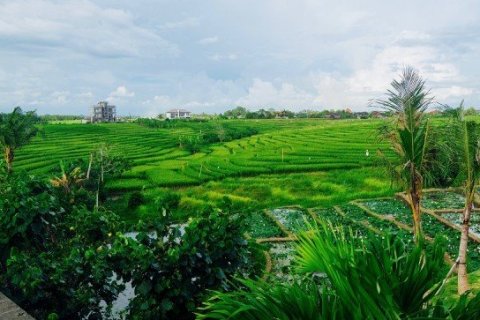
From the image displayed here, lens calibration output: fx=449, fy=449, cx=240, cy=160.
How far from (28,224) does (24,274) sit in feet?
3.23

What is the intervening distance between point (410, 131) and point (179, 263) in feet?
20.9

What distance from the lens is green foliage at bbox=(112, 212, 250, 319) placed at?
521cm

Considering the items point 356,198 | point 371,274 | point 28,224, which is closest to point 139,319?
point 28,224

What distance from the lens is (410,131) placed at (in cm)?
955

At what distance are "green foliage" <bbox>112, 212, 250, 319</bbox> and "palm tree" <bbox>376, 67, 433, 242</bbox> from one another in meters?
5.49

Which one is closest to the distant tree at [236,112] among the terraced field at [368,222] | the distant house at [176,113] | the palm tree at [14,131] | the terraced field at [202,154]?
the distant house at [176,113]

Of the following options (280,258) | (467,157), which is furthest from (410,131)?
(280,258)

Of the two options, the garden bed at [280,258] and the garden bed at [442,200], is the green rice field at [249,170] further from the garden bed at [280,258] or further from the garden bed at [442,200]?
the garden bed at [442,200]

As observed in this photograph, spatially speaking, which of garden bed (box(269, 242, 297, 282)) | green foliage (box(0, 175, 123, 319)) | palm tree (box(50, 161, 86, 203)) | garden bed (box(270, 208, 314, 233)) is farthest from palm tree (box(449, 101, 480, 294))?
palm tree (box(50, 161, 86, 203))

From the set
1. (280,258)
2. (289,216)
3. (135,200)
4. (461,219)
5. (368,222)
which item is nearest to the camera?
(280,258)

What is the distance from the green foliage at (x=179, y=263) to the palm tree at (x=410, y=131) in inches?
216

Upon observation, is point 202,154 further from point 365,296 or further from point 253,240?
point 365,296

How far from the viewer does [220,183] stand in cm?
2478

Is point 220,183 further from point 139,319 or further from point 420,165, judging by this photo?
point 139,319
